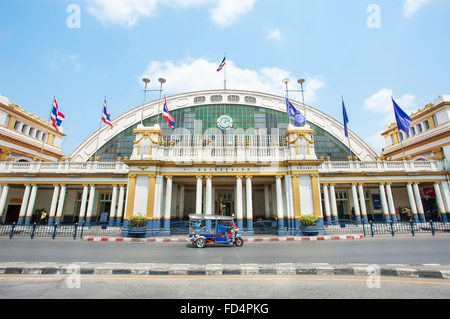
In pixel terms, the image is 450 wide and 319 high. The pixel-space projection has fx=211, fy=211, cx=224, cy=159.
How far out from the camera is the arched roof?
119ft

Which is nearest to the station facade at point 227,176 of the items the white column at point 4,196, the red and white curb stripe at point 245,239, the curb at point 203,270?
the white column at point 4,196

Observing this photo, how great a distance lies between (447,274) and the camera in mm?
6371

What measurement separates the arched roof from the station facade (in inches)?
7.0

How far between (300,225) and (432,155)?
24.6 metres

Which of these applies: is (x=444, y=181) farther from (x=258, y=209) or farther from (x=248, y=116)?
(x=248, y=116)

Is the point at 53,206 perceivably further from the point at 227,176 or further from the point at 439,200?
the point at 439,200

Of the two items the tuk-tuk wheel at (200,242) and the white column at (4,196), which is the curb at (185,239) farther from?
the white column at (4,196)

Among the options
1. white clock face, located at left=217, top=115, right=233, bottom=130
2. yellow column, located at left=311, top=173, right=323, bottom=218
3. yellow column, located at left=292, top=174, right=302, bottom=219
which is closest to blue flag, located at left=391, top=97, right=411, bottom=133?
yellow column, located at left=311, top=173, right=323, bottom=218

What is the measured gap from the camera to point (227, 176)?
2064 centimetres

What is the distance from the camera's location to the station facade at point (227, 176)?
18.8 meters

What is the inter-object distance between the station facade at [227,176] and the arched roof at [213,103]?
0.59ft

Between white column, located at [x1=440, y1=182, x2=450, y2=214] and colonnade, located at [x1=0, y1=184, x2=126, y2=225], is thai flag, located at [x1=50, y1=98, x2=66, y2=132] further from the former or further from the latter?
white column, located at [x1=440, y1=182, x2=450, y2=214]

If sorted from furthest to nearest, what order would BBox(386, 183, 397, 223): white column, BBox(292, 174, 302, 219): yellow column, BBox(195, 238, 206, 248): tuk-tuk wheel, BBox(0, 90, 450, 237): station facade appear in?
BBox(386, 183, 397, 223): white column, BBox(0, 90, 450, 237): station facade, BBox(292, 174, 302, 219): yellow column, BBox(195, 238, 206, 248): tuk-tuk wheel
